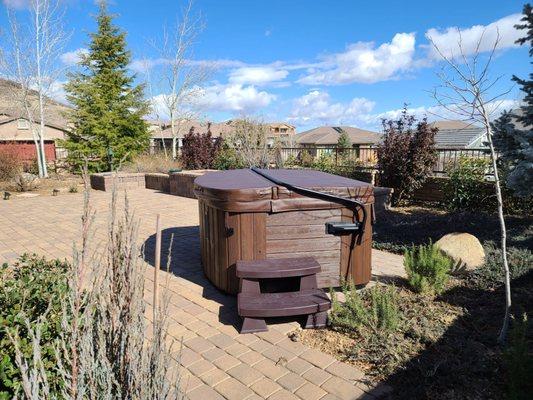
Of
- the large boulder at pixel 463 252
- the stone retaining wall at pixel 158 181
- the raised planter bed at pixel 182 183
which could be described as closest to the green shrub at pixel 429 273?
the large boulder at pixel 463 252

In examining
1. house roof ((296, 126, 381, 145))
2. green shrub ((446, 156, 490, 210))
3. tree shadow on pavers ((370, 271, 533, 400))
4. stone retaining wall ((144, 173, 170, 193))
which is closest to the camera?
tree shadow on pavers ((370, 271, 533, 400))

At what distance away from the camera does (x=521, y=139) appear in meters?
3.80

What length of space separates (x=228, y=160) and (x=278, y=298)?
11.1 m

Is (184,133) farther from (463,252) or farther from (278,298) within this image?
(278,298)

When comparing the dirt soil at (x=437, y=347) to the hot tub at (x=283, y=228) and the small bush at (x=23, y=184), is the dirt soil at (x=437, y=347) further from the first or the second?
the small bush at (x=23, y=184)

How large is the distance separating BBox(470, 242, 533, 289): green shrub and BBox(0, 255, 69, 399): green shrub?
4017 millimetres

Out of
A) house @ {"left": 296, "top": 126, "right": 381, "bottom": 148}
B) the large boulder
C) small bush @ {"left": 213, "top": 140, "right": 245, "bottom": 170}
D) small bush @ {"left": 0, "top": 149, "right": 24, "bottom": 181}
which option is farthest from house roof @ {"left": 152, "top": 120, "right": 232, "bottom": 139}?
the large boulder

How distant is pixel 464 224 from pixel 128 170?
12.0 meters

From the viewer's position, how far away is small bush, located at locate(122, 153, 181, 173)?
14.3 metres

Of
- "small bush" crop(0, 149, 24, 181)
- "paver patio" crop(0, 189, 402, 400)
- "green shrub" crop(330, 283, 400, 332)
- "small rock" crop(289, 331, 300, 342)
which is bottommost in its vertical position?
"paver patio" crop(0, 189, 402, 400)

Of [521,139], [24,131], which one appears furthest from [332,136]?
[521,139]

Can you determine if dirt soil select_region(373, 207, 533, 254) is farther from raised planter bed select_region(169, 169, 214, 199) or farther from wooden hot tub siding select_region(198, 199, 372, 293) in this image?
raised planter bed select_region(169, 169, 214, 199)

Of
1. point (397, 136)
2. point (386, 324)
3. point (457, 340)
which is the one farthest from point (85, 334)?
point (397, 136)

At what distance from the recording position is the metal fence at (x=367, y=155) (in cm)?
898
